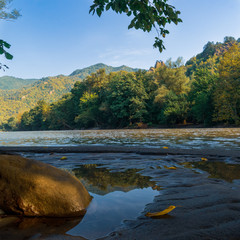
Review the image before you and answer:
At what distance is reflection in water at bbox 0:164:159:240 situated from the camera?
1.57m

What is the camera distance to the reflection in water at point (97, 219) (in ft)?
5.15

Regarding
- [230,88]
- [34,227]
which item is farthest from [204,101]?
[34,227]

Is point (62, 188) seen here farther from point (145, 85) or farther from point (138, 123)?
point (145, 85)

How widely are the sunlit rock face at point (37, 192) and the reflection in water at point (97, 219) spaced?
104mm

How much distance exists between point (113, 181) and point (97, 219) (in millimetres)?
1354

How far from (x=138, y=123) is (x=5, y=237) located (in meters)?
48.8

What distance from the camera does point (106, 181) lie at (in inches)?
126

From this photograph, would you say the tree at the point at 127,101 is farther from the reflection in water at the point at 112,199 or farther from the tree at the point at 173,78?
the reflection in water at the point at 112,199

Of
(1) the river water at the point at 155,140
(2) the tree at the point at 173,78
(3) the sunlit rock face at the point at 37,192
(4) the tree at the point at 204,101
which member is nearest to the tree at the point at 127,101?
(2) the tree at the point at 173,78

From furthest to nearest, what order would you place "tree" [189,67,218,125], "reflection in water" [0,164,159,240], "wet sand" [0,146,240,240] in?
"tree" [189,67,218,125] → "reflection in water" [0,164,159,240] → "wet sand" [0,146,240,240]

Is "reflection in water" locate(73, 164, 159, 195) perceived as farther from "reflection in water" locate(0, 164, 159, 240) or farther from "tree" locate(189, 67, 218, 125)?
"tree" locate(189, 67, 218, 125)

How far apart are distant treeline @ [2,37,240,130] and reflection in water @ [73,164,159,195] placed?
1401 inches

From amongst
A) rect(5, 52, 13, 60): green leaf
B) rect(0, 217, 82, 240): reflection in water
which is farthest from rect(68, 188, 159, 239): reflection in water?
rect(5, 52, 13, 60): green leaf

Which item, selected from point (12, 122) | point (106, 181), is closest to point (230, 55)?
point (106, 181)
